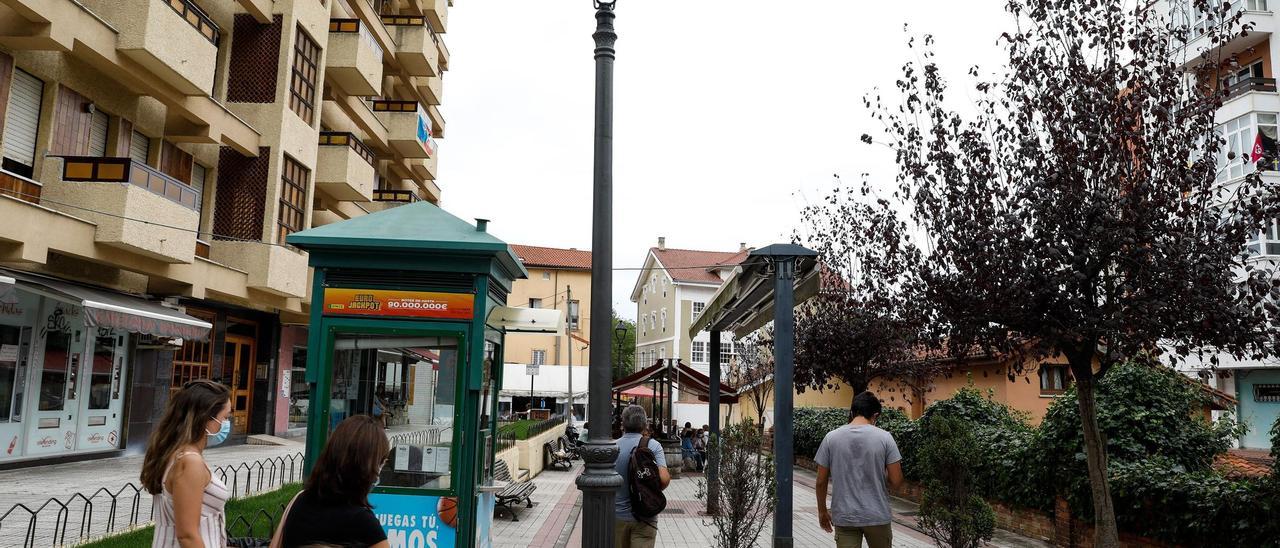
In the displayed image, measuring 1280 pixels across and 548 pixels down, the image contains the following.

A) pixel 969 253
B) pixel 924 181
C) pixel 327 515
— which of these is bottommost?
pixel 327 515

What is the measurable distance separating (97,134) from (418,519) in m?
13.4

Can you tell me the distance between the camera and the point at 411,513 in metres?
6.52

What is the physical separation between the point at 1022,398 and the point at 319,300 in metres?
24.8

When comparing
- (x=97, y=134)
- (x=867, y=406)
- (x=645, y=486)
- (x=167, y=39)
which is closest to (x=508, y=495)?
(x=645, y=486)

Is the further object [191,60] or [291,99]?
[291,99]

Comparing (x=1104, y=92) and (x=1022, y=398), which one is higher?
(x=1104, y=92)

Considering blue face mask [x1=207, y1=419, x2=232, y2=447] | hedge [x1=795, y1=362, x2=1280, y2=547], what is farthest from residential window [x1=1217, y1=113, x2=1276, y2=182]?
blue face mask [x1=207, y1=419, x2=232, y2=447]

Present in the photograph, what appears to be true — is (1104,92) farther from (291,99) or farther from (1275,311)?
(291,99)

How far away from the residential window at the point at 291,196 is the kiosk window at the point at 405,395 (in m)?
14.5

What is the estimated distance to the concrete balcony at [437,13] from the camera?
33.6 metres

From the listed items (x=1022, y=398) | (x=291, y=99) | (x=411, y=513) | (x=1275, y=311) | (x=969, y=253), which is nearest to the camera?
(x=411, y=513)

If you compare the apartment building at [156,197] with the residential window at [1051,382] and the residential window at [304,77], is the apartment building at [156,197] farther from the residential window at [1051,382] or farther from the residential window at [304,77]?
the residential window at [1051,382]

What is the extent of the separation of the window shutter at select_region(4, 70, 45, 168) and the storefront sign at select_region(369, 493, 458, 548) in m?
11.4

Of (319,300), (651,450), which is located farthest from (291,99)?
(651,450)
